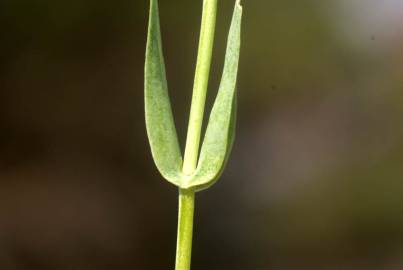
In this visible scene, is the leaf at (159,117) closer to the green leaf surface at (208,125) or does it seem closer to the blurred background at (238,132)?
the green leaf surface at (208,125)

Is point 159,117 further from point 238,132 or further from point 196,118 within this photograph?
point 238,132

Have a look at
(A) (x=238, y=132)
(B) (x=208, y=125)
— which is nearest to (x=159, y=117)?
(B) (x=208, y=125)

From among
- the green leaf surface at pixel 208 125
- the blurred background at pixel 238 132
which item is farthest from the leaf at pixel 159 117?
the blurred background at pixel 238 132

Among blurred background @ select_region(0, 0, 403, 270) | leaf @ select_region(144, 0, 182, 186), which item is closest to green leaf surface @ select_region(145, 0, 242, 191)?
leaf @ select_region(144, 0, 182, 186)

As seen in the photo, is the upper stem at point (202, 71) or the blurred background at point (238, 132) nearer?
the upper stem at point (202, 71)

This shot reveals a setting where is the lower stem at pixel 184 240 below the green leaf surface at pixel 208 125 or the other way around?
below

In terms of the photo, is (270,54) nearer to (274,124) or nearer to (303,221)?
(274,124)

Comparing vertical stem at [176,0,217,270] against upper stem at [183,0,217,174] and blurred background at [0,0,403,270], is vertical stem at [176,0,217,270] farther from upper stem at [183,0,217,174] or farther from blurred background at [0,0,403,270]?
blurred background at [0,0,403,270]
